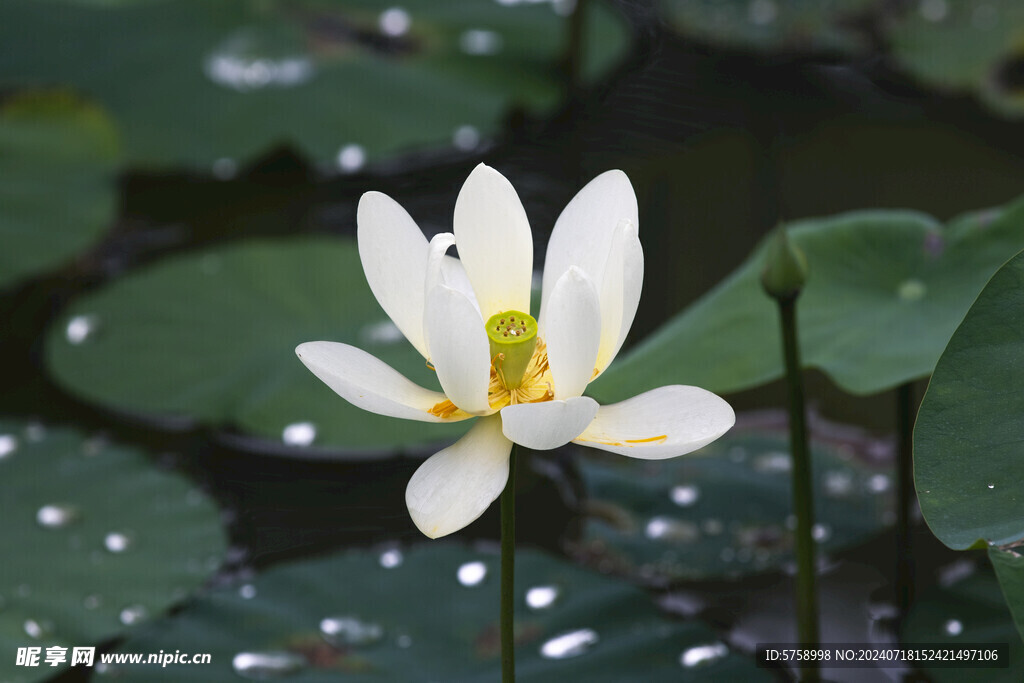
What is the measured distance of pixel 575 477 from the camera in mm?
1466

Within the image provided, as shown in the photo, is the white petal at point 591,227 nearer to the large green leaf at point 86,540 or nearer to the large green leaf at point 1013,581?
the large green leaf at point 1013,581

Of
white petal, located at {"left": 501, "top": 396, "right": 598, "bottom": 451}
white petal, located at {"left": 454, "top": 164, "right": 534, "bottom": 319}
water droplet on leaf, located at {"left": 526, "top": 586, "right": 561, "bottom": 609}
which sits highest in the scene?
white petal, located at {"left": 454, "top": 164, "right": 534, "bottom": 319}

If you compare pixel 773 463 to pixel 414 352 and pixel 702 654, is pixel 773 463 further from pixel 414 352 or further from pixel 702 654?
pixel 414 352

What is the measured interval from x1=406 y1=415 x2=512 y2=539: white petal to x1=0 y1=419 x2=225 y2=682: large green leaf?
598 mm

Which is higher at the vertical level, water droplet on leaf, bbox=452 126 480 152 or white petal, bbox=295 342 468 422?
water droplet on leaf, bbox=452 126 480 152

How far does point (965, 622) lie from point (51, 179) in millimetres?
1775

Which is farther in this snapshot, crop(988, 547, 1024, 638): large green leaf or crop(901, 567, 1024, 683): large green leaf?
crop(901, 567, 1024, 683): large green leaf

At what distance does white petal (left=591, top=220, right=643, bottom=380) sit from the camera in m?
0.76

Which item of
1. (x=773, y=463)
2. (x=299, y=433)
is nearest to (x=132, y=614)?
(x=299, y=433)

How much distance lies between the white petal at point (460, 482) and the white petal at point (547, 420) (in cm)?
4

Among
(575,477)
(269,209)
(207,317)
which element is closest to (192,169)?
(269,209)

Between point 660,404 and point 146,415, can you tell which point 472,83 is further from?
point 660,404

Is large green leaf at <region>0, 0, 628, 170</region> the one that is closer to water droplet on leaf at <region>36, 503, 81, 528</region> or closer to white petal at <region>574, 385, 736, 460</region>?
water droplet on leaf at <region>36, 503, 81, 528</region>

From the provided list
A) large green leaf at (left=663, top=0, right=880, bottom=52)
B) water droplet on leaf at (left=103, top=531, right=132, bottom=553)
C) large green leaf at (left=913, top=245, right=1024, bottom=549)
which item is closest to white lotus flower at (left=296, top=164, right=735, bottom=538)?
large green leaf at (left=913, top=245, right=1024, bottom=549)
